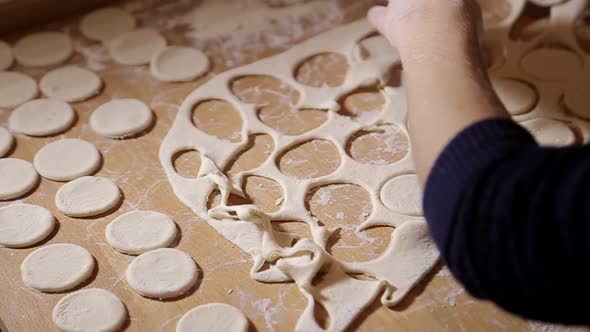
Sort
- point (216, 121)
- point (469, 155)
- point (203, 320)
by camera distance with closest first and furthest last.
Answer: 1. point (469, 155)
2. point (203, 320)
3. point (216, 121)

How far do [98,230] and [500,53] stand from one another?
2.67ft

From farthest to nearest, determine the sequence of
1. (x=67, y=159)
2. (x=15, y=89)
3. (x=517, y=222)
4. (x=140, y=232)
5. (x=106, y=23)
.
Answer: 1. (x=106, y=23)
2. (x=15, y=89)
3. (x=67, y=159)
4. (x=140, y=232)
5. (x=517, y=222)

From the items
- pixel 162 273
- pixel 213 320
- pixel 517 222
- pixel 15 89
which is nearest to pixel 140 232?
pixel 162 273

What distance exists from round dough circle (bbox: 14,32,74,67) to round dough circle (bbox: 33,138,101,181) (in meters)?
0.25

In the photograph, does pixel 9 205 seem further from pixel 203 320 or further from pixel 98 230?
pixel 203 320

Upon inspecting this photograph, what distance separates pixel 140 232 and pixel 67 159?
0.74 feet

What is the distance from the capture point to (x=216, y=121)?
1351 mm

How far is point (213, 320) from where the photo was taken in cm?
102

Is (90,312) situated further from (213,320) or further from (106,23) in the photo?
(106,23)

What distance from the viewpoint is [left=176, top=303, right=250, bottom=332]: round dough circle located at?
1009mm

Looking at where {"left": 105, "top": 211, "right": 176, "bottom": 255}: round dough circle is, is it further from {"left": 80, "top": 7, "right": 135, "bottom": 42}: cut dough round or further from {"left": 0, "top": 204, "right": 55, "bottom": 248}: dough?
{"left": 80, "top": 7, "right": 135, "bottom": 42}: cut dough round

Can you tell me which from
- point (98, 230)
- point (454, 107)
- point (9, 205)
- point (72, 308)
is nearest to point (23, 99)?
point (9, 205)

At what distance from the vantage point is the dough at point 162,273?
1060mm

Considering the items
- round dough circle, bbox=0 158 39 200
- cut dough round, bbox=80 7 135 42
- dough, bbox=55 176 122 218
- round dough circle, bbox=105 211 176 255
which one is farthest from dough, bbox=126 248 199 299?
cut dough round, bbox=80 7 135 42
